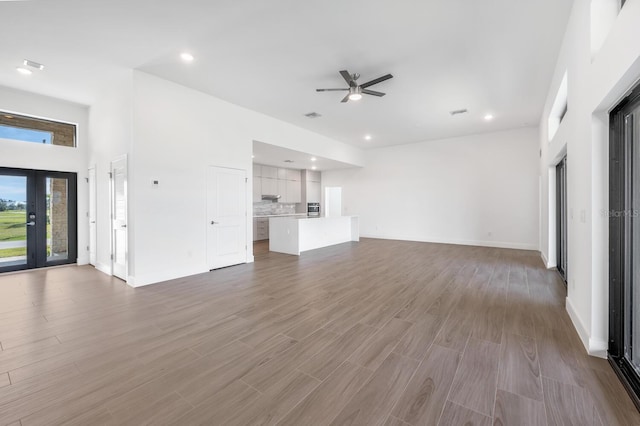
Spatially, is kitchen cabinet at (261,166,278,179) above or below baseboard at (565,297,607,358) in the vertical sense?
above

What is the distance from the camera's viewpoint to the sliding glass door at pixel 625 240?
6.02 feet

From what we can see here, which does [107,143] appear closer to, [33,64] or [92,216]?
[33,64]

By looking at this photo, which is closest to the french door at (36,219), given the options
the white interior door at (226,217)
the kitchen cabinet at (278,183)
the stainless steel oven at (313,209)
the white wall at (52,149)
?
the white wall at (52,149)

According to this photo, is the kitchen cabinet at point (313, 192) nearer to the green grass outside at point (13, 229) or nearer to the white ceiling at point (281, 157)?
the white ceiling at point (281, 157)

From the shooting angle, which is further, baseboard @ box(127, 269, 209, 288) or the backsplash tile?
the backsplash tile

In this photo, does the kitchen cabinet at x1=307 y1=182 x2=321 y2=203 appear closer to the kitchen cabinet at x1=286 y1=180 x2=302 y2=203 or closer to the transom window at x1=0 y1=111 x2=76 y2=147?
the kitchen cabinet at x1=286 y1=180 x2=302 y2=203

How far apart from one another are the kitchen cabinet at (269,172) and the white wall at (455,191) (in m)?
2.92

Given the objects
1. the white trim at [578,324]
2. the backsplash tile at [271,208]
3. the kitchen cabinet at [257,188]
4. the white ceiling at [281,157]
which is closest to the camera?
the white trim at [578,324]

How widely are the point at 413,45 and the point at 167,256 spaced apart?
4.87m

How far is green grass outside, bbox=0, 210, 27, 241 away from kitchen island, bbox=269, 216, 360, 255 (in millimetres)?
4962

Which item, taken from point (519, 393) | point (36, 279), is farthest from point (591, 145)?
point (36, 279)

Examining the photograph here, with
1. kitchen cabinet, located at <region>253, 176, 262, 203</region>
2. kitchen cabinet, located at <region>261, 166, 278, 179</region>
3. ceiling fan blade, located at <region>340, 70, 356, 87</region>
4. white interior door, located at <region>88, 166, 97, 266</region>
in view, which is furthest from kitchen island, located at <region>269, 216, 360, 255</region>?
white interior door, located at <region>88, 166, 97, 266</region>

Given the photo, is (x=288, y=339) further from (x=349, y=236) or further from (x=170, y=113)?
(x=349, y=236)

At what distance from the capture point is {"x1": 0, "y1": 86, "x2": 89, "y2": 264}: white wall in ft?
16.1
